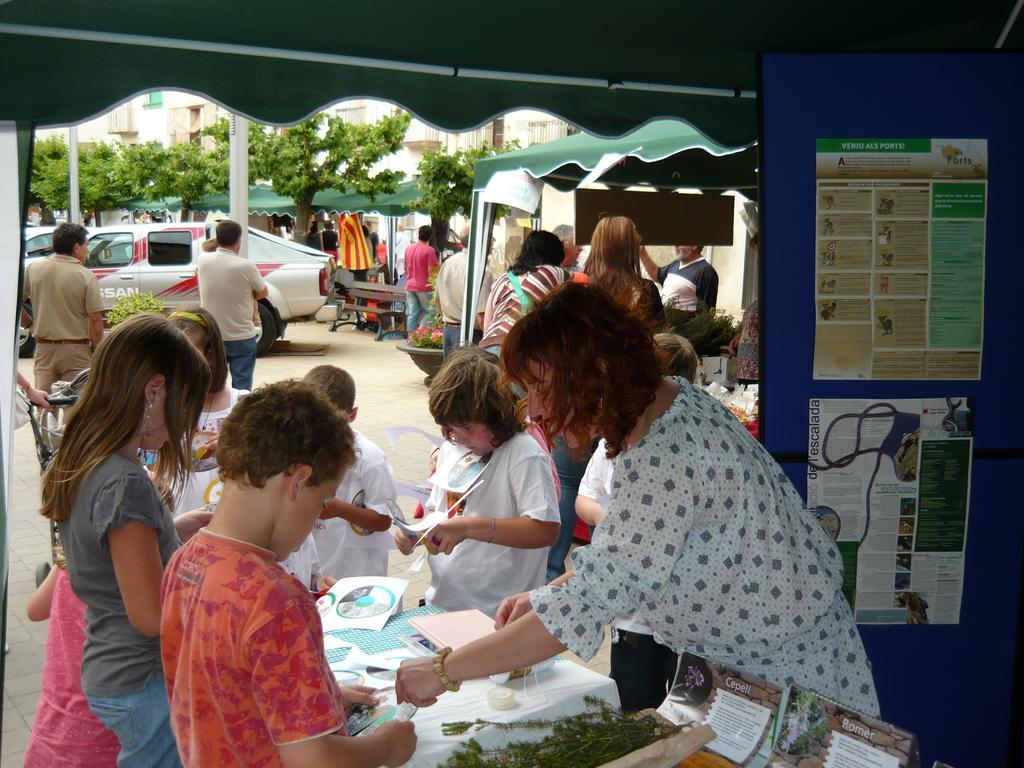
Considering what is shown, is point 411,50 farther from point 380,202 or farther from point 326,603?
point 380,202

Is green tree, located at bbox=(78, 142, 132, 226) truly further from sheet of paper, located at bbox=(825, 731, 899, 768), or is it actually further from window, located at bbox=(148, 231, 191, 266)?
sheet of paper, located at bbox=(825, 731, 899, 768)

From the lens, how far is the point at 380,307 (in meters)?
17.2

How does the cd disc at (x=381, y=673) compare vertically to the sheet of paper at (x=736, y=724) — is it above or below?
below

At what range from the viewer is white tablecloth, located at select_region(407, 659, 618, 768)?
6.45 feet

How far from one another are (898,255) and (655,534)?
158cm

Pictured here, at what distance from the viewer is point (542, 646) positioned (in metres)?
1.86

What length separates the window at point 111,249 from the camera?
1409 cm

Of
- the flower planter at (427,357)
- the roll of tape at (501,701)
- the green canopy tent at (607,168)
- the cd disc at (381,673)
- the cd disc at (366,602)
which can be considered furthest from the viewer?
the flower planter at (427,357)

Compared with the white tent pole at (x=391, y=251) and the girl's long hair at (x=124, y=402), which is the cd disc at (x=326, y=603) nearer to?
the girl's long hair at (x=124, y=402)

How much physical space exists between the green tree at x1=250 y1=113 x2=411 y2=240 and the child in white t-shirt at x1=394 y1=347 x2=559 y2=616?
758 inches

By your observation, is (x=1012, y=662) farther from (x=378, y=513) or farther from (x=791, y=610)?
(x=378, y=513)

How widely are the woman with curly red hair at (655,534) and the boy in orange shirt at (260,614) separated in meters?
0.39

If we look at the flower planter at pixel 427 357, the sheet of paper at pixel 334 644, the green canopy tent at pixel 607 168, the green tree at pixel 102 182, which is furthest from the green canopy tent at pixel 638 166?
the green tree at pixel 102 182

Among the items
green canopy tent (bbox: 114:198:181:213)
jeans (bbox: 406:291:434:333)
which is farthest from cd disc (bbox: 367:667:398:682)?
green canopy tent (bbox: 114:198:181:213)
